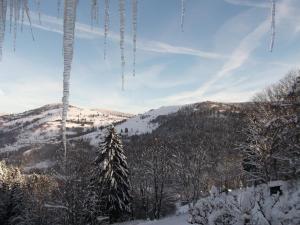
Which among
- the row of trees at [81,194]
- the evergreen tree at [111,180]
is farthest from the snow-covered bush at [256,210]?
the evergreen tree at [111,180]

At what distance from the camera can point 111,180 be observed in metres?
46.8

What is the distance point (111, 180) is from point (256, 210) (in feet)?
114

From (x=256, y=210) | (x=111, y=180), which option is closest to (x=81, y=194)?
(x=111, y=180)

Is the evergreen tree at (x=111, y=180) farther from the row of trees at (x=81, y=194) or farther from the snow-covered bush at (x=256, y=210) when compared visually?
the snow-covered bush at (x=256, y=210)

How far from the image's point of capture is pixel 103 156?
48.1 m

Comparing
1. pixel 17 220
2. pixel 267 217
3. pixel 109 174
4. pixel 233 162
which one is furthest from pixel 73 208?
pixel 233 162

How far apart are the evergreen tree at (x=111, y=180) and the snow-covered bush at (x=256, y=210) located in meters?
30.5

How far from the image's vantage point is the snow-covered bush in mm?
12258

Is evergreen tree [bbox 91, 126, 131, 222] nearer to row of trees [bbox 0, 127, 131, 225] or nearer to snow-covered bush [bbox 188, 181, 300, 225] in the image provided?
row of trees [bbox 0, 127, 131, 225]

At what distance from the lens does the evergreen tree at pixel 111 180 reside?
4650 centimetres

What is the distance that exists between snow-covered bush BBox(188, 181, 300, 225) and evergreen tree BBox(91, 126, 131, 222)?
3053 centimetres

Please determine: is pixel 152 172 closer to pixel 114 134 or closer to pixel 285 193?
pixel 114 134

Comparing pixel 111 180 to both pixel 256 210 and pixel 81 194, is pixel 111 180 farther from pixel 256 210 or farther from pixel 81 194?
pixel 256 210

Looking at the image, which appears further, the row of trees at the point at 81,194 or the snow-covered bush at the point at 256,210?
the row of trees at the point at 81,194
